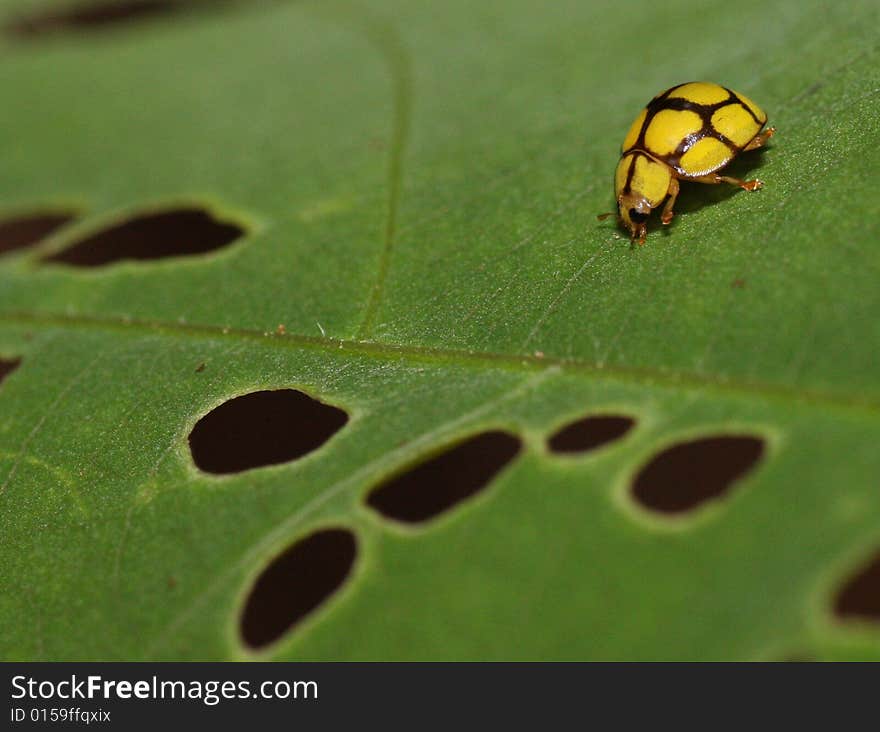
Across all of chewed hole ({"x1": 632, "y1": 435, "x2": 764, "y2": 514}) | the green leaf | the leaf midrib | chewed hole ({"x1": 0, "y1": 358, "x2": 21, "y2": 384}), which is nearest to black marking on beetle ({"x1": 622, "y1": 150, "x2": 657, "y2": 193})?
the green leaf

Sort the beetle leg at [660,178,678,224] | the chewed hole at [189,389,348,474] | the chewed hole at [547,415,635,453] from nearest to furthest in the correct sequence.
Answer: the chewed hole at [547,415,635,453] < the chewed hole at [189,389,348,474] < the beetle leg at [660,178,678,224]

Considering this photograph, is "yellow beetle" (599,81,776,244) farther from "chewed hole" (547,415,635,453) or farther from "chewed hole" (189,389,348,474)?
"chewed hole" (189,389,348,474)

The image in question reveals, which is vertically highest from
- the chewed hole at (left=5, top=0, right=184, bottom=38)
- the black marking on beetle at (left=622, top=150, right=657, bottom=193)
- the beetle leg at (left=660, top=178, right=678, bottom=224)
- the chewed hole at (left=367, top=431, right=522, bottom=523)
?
the chewed hole at (left=5, top=0, right=184, bottom=38)

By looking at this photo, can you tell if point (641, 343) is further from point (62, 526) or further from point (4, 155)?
point (4, 155)

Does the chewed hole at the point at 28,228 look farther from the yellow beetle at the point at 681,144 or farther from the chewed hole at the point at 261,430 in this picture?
the yellow beetle at the point at 681,144

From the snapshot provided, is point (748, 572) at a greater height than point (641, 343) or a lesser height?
lesser

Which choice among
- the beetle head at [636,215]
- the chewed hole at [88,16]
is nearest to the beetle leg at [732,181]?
the beetle head at [636,215]
